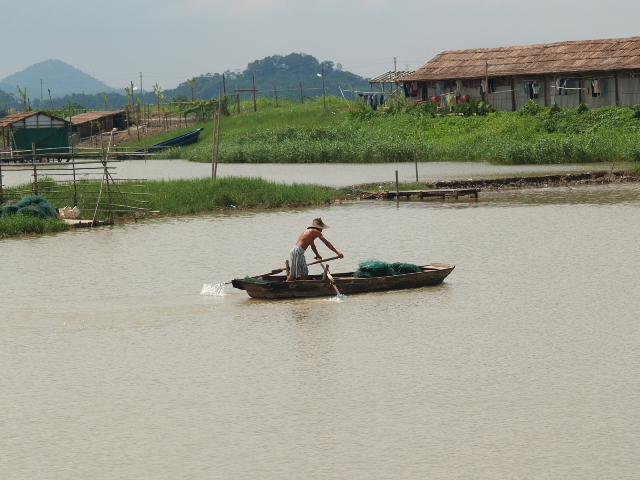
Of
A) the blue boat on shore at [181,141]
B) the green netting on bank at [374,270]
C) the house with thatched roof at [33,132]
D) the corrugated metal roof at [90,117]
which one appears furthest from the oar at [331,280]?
the corrugated metal roof at [90,117]

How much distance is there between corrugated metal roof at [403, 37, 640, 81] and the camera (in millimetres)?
43281

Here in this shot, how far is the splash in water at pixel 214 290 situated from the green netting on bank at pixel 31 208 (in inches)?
339

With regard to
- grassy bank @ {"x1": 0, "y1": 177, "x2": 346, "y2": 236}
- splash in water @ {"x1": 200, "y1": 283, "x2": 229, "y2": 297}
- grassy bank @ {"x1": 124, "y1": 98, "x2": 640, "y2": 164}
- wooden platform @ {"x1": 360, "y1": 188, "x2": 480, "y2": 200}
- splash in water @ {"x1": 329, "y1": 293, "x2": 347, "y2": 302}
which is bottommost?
splash in water @ {"x1": 329, "y1": 293, "x2": 347, "y2": 302}

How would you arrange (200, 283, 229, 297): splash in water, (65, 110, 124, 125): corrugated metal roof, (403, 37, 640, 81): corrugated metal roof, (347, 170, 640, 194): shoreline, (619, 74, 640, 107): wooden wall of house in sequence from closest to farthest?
1. (200, 283, 229, 297): splash in water
2. (347, 170, 640, 194): shoreline
3. (619, 74, 640, 107): wooden wall of house
4. (403, 37, 640, 81): corrugated metal roof
5. (65, 110, 124, 125): corrugated metal roof

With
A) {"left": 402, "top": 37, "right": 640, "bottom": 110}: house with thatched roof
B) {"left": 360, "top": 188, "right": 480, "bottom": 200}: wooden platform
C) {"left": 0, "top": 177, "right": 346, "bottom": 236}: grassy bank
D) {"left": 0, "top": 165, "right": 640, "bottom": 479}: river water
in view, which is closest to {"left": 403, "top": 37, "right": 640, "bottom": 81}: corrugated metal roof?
{"left": 402, "top": 37, "right": 640, "bottom": 110}: house with thatched roof

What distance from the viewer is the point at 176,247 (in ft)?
68.8

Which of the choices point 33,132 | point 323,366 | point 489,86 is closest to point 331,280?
point 323,366

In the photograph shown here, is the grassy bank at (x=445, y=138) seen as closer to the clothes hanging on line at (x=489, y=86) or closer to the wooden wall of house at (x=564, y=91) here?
the wooden wall of house at (x=564, y=91)

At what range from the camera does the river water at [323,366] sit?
8.41 m

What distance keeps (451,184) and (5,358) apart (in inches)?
798

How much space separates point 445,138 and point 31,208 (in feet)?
81.7

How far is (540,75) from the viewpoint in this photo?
152 ft

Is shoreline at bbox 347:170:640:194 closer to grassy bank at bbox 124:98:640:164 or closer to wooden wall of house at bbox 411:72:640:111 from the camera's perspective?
grassy bank at bbox 124:98:640:164

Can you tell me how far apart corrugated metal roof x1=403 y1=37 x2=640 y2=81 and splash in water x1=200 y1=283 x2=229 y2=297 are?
30289 mm
